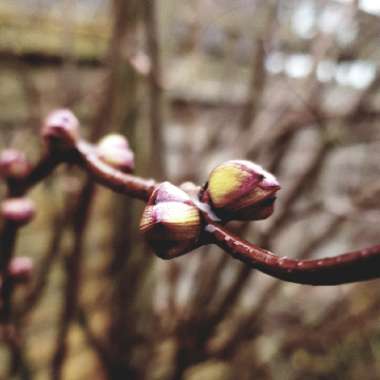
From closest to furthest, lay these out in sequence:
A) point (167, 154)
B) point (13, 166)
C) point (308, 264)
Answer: point (308, 264) → point (13, 166) → point (167, 154)

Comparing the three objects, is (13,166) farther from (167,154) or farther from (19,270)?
(167,154)

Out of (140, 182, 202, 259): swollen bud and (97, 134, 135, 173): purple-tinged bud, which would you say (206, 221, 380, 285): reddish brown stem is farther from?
(97, 134, 135, 173): purple-tinged bud

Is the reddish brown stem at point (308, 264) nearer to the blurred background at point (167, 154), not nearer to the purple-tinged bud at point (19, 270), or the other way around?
the purple-tinged bud at point (19, 270)

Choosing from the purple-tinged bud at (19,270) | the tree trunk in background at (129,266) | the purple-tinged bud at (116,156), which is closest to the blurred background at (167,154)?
the tree trunk in background at (129,266)

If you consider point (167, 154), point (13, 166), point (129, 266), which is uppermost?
point (13, 166)

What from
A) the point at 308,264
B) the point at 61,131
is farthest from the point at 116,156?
the point at 308,264

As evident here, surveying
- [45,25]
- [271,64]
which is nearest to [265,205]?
[271,64]
